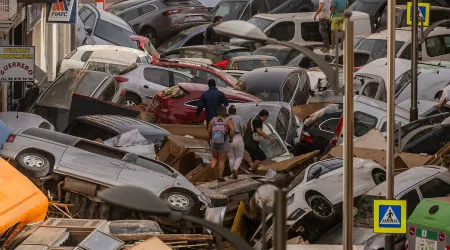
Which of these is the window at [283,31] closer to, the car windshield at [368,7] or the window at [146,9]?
the car windshield at [368,7]

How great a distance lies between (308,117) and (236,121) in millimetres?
6340

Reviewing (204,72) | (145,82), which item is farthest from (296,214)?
(204,72)

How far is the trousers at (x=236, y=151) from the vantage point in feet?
98.5

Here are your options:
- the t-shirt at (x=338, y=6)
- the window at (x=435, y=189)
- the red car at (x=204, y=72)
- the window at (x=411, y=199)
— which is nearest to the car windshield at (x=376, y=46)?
the t-shirt at (x=338, y=6)

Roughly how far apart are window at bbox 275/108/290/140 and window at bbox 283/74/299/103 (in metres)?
3.96

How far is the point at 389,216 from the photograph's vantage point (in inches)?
885

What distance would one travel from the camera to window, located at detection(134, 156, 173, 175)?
27344 mm

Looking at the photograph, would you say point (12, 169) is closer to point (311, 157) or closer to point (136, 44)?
point (311, 157)

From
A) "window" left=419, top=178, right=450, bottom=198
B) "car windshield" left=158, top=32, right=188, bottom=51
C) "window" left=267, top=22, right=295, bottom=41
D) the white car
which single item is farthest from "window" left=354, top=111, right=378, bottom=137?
"car windshield" left=158, top=32, right=188, bottom=51

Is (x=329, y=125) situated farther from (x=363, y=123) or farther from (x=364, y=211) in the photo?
(x=364, y=211)

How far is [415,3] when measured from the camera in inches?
1395

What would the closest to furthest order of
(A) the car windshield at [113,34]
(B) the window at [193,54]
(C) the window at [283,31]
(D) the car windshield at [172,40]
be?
1. (B) the window at [193,54]
2. (A) the car windshield at [113,34]
3. (C) the window at [283,31]
4. (D) the car windshield at [172,40]

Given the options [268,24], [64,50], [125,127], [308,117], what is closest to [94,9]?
[64,50]

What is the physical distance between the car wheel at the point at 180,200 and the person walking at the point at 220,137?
3224 mm
